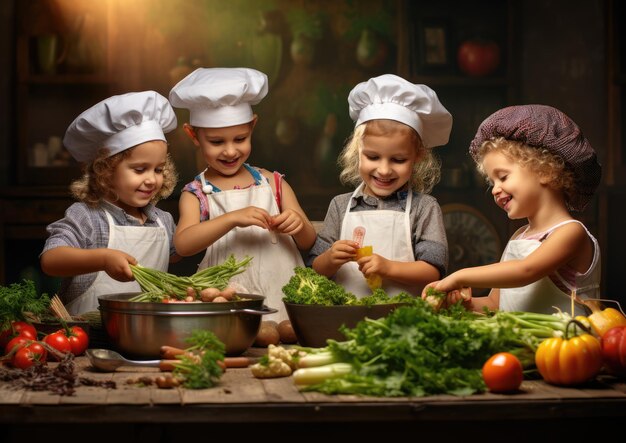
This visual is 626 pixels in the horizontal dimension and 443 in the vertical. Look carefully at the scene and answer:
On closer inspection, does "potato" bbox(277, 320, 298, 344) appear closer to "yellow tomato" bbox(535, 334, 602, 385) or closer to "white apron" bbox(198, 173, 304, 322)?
"white apron" bbox(198, 173, 304, 322)

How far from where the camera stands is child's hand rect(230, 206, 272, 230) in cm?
340

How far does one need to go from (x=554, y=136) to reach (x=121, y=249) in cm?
165

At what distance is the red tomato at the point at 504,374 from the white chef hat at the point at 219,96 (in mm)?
1631

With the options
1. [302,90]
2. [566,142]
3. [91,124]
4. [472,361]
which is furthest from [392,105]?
[302,90]

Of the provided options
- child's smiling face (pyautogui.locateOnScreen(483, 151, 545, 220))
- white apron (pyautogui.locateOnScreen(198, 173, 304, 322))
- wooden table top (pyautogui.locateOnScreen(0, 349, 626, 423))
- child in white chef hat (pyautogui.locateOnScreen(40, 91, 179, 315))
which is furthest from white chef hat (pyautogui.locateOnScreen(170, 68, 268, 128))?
wooden table top (pyautogui.locateOnScreen(0, 349, 626, 423))

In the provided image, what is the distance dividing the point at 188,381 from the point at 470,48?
453 centimetres

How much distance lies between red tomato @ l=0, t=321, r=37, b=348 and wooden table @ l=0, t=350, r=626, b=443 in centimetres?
49

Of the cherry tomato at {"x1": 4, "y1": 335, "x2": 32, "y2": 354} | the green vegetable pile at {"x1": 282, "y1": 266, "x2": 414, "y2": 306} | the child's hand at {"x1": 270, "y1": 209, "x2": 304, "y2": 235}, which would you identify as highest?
the child's hand at {"x1": 270, "y1": 209, "x2": 304, "y2": 235}

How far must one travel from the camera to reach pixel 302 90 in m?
6.47

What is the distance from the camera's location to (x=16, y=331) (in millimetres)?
2869

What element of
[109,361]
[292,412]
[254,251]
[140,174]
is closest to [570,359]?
[292,412]

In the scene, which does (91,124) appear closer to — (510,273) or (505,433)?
(510,273)

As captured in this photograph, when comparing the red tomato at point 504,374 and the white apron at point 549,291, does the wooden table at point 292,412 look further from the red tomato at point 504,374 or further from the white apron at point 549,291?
the white apron at point 549,291

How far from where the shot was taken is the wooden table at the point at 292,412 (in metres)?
2.17
